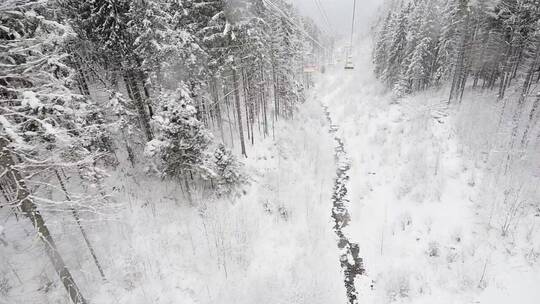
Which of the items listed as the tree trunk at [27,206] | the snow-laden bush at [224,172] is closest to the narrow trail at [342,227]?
the snow-laden bush at [224,172]

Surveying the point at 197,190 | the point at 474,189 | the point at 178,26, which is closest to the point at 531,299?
the point at 474,189

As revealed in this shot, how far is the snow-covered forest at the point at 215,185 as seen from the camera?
26.9ft

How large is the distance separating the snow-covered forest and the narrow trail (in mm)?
109

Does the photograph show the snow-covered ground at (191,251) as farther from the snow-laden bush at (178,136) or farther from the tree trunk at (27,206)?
the snow-laden bush at (178,136)

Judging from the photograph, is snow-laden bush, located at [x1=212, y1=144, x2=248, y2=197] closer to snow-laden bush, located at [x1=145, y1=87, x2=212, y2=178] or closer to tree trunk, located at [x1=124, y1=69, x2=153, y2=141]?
snow-laden bush, located at [x1=145, y1=87, x2=212, y2=178]

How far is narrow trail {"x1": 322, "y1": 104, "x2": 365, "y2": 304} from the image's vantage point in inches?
529

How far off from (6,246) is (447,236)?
1973 centimetres

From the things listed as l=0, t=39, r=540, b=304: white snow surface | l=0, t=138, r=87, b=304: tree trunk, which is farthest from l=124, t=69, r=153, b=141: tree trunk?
l=0, t=138, r=87, b=304: tree trunk

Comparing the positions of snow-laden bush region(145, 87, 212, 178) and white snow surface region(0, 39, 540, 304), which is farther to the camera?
snow-laden bush region(145, 87, 212, 178)

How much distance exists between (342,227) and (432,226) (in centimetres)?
482

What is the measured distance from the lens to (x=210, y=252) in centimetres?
1328

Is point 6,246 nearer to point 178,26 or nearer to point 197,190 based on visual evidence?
point 197,190

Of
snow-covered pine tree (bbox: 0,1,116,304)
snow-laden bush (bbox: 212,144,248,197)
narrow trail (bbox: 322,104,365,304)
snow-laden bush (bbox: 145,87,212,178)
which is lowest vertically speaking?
narrow trail (bbox: 322,104,365,304)

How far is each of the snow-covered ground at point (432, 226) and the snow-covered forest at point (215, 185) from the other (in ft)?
0.27
